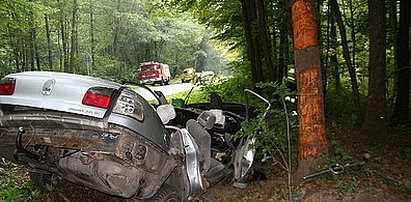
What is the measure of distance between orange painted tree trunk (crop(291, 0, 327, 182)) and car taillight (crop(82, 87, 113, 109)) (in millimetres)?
2169

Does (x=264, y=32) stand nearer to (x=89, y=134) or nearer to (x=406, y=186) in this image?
(x=406, y=186)

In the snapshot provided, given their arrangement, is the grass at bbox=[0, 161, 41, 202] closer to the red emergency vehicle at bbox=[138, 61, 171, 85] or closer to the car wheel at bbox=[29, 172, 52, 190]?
the car wheel at bbox=[29, 172, 52, 190]

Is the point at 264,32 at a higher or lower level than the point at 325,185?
higher

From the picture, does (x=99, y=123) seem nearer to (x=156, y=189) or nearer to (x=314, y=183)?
(x=156, y=189)

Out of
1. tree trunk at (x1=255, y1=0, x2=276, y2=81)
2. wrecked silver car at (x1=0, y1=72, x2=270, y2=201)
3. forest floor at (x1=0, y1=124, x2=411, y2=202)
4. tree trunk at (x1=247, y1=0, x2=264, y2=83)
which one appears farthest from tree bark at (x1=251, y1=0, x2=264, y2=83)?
wrecked silver car at (x1=0, y1=72, x2=270, y2=201)

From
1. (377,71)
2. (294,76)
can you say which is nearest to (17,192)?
(294,76)

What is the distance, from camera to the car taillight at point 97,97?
310cm

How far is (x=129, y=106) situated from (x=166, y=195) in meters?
1.20

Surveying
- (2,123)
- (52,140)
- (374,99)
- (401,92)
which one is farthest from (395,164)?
(2,123)

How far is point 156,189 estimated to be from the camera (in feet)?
12.0

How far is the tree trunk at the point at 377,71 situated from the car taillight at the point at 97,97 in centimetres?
454

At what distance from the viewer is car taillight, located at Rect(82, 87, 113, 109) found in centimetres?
310

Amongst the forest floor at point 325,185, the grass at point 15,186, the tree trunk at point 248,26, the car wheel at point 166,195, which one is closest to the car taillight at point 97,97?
the car wheel at point 166,195

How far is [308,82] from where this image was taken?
4.05 meters
